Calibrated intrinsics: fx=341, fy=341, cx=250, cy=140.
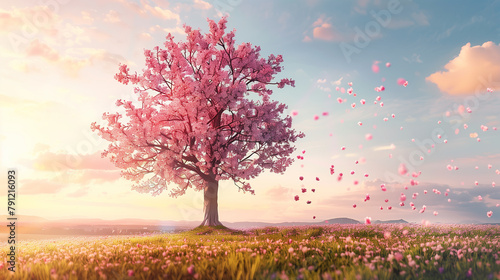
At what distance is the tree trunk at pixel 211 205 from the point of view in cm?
2288

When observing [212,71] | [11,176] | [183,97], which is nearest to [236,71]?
[212,71]

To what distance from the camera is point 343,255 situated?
22.3 ft

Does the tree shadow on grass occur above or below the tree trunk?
below

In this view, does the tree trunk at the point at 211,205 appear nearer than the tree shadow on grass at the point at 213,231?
No

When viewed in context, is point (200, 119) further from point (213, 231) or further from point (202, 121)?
point (213, 231)

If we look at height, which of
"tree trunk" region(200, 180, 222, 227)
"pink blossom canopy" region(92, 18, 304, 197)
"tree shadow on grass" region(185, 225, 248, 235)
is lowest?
"tree shadow on grass" region(185, 225, 248, 235)

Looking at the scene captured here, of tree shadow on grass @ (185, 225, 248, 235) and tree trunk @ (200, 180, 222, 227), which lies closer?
tree shadow on grass @ (185, 225, 248, 235)

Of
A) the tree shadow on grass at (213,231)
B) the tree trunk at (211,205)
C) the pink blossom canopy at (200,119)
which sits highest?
the pink blossom canopy at (200,119)

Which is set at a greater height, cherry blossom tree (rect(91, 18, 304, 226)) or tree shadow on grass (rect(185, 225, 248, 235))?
Result: cherry blossom tree (rect(91, 18, 304, 226))

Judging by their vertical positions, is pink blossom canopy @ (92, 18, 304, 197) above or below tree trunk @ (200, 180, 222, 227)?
above

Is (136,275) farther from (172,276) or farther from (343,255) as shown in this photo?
(343,255)

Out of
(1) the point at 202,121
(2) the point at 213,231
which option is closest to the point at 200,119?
(1) the point at 202,121

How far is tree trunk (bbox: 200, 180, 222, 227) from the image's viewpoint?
22.9 metres

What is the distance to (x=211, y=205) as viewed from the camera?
23.0 m
